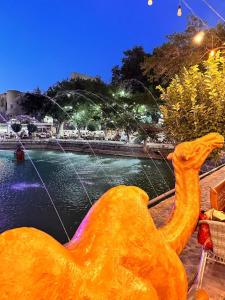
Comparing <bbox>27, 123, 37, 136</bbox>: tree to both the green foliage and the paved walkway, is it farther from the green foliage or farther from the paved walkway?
the paved walkway

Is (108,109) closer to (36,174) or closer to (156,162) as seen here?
(156,162)

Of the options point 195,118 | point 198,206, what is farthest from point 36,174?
point 198,206

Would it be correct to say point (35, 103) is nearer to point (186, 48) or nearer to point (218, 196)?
point (186, 48)

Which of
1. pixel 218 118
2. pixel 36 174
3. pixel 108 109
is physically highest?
pixel 108 109

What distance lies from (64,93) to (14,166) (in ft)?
64.6

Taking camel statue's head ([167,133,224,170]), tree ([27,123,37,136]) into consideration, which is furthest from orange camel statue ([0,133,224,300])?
tree ([27,123,37,136])

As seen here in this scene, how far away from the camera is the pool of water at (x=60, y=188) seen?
34.6ft

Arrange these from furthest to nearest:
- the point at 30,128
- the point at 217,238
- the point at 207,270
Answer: the point at 30,128 → the point at 207,270 → the point at 217,238

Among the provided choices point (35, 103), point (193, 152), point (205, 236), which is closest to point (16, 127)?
point (35, 103)

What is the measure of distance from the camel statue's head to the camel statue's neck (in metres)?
0.08

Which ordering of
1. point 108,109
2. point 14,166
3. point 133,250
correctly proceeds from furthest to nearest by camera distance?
1. point 108,109
2. point 14,166
3. point 133,250

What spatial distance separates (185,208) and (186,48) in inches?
554

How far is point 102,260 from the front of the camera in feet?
6.64

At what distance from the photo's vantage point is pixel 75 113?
40125 mm
